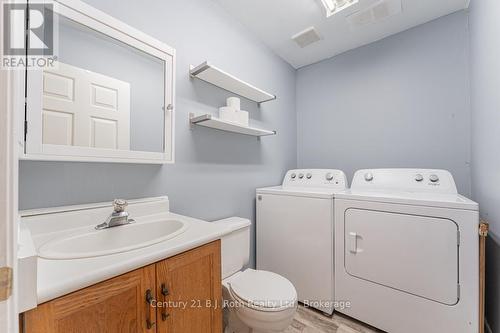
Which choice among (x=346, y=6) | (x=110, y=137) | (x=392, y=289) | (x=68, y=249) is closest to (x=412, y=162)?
(x=392, y=289)

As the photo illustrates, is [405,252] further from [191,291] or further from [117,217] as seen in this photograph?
[117,217]

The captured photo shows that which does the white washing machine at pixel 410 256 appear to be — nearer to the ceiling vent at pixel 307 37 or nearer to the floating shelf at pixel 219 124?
the floating shelf at pixel 219 124

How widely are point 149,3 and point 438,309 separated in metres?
2.65

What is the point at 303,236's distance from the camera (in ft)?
5.98

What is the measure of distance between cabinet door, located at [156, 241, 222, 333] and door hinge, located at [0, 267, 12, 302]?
0.45 metres

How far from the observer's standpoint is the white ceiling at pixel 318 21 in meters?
1.75

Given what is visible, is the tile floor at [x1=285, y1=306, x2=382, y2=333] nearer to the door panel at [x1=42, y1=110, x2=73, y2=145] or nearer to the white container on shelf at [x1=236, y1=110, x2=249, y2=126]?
the white container on shelf at [x1=236, y1=110, x2=249, y2=126]

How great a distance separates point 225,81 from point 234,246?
128 centimetres

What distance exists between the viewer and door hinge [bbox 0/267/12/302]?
1.20 feet

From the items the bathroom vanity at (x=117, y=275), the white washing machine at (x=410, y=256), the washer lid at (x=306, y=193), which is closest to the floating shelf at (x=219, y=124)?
the washer lid at (x=306, y=193)

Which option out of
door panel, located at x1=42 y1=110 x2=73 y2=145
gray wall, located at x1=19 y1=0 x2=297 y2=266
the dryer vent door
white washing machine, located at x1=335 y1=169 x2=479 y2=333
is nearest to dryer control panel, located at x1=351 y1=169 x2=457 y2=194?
white washing machine, located at x1=335 y1=169 x2=479 y2=333

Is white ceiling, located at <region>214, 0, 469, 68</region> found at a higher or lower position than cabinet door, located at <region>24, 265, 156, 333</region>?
higher

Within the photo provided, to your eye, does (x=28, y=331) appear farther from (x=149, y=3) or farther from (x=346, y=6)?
(x=346, y=6)

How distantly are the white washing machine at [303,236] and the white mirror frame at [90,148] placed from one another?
1076mm
